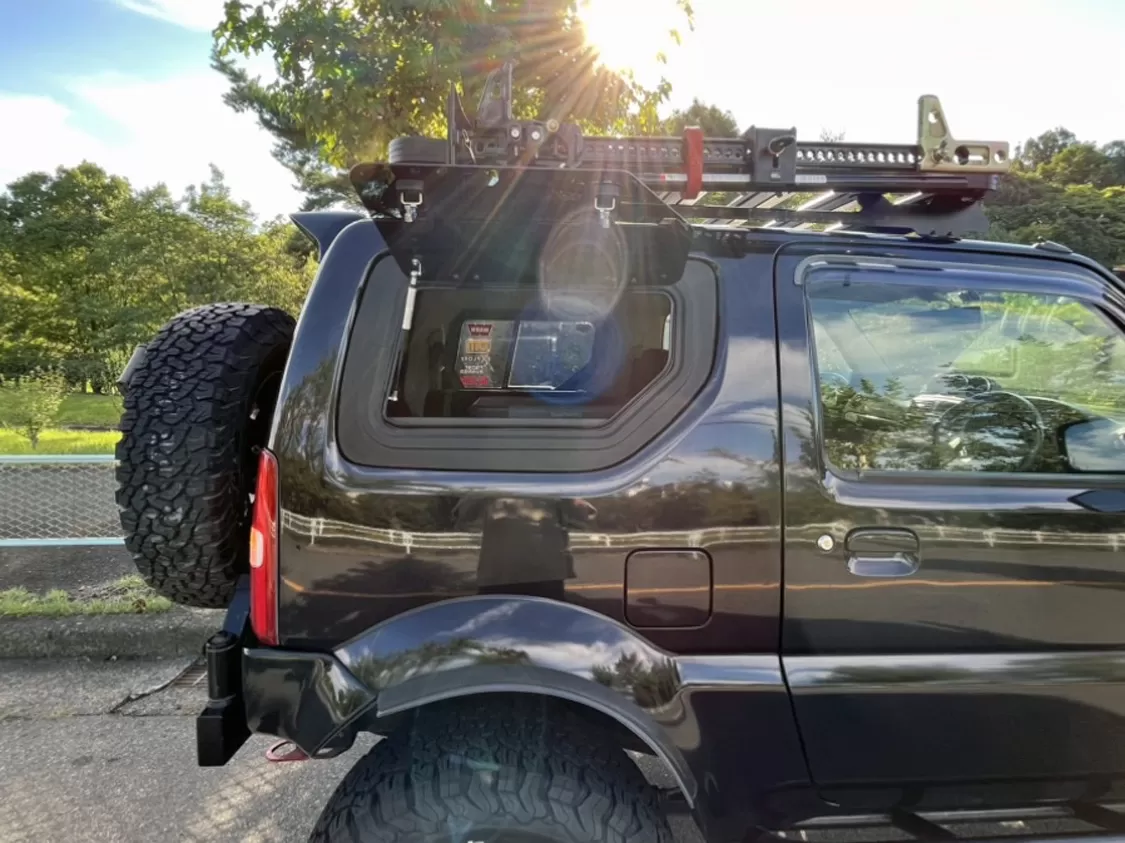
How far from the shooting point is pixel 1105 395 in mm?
1925

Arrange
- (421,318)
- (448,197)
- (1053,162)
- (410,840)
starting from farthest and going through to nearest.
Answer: (1053,162)
(421,318)
(448,197)
(410,840)

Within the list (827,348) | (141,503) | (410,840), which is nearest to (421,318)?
(141,503)

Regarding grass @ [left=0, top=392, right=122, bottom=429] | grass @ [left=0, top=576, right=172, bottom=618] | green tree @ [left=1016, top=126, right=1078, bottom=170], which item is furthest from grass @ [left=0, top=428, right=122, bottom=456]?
green tree @ [left=1016, top=126, right=1078, bottom=170]

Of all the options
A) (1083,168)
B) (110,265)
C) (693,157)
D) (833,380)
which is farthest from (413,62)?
(1083,168)

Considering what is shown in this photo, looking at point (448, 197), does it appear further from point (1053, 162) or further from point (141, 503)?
point (1053, 162)

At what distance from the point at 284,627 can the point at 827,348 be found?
1.45 m

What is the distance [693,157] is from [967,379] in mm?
958

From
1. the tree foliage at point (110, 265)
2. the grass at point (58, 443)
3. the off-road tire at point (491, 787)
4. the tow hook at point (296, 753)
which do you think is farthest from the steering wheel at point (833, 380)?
the tree foliage at point (110, 265)

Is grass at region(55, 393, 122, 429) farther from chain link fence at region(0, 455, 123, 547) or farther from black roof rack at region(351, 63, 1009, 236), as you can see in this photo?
black roof rack at region(351, 63, 1009, 236)

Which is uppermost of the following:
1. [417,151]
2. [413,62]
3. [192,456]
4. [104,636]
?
[413,62]

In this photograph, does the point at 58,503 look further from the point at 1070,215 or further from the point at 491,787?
the point at 1070,215

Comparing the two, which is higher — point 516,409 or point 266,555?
point 516,409

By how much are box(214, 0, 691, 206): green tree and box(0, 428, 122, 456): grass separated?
342cm

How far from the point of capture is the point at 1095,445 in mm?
1878
